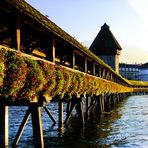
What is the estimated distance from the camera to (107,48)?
86938 millimetres

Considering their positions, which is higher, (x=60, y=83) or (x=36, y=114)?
(x=60, y=83)

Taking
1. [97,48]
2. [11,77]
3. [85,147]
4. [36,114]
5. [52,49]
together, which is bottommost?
[85,147]

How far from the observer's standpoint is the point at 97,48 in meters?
87.1

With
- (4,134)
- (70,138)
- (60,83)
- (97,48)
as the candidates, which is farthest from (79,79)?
(97,48)

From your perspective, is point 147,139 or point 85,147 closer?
point 85,147

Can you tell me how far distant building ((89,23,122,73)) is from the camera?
8406 centimetres

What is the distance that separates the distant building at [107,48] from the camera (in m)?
84.1

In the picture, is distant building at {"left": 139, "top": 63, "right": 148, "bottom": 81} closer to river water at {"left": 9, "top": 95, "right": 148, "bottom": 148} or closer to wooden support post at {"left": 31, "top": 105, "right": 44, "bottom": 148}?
river water at {"left": 9, "top": 95, "right": 148, "bottom": 148}

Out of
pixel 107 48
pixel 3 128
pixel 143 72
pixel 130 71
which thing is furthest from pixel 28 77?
pixel 130 71

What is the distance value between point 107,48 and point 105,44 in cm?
131

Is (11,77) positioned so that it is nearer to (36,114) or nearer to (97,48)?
(36,114)

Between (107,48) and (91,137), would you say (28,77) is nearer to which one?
(91,137)

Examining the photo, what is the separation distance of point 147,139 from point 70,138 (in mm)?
3611

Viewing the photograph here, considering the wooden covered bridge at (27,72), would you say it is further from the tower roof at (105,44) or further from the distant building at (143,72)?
the distant building at (143,72)
